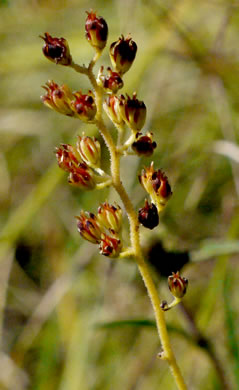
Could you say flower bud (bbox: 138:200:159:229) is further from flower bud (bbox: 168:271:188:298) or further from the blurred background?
the blurred background

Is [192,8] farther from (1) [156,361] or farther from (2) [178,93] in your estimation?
(1) [156,361]

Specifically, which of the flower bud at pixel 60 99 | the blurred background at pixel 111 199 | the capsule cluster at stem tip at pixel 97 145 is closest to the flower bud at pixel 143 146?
the capsule cluster at stem tip at pixel 97 145

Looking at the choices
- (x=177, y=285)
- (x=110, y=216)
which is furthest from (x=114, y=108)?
(x=177, y=285)

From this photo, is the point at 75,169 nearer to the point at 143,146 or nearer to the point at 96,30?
the point at 143,146

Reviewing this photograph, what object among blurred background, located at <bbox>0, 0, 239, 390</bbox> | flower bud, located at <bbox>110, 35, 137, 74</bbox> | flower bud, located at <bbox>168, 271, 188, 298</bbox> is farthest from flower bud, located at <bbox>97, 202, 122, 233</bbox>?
blurred background, located at <bbox>0, 0, 239, 390</bbox>

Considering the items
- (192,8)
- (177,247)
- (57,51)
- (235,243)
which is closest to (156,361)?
(177,247)
